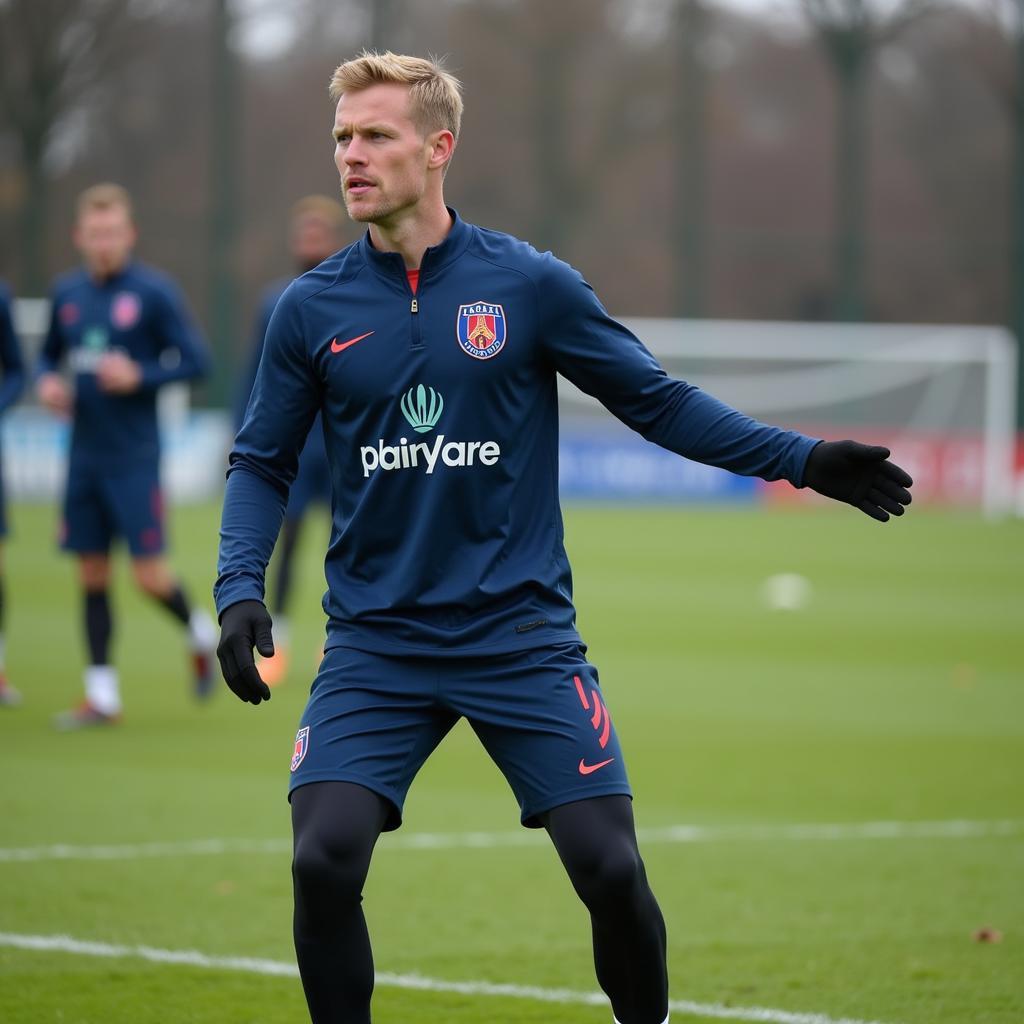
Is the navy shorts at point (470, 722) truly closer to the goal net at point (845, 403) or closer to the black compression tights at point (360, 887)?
the black compression tights at point (360, 887)

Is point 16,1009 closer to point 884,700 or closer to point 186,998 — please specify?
point 186,998

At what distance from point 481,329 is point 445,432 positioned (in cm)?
25

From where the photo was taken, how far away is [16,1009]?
16.3ft

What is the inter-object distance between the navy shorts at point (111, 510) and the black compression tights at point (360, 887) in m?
5.67

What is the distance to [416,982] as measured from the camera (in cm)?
530

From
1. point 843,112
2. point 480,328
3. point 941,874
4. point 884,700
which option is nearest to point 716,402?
point 480,328

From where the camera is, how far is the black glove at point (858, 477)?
3.99 metres

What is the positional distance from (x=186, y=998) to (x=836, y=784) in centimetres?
408

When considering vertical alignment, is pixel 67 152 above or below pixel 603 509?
above

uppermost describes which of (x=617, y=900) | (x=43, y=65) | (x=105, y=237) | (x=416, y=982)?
(x=43, y=65)

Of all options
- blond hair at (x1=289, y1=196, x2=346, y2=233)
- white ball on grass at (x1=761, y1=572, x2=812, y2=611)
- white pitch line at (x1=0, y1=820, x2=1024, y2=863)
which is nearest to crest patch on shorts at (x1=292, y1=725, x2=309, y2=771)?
white pitch line at (x1=0, y1=820, x2=1024, y2=863)

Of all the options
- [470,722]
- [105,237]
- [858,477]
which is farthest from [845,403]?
[470,722]

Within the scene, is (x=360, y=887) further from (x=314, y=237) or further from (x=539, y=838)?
(x=314, y=237)

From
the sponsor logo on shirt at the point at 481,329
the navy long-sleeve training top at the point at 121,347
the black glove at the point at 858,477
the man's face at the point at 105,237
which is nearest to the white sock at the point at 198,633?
the navy long-sleeve training top at the point at 121,347
